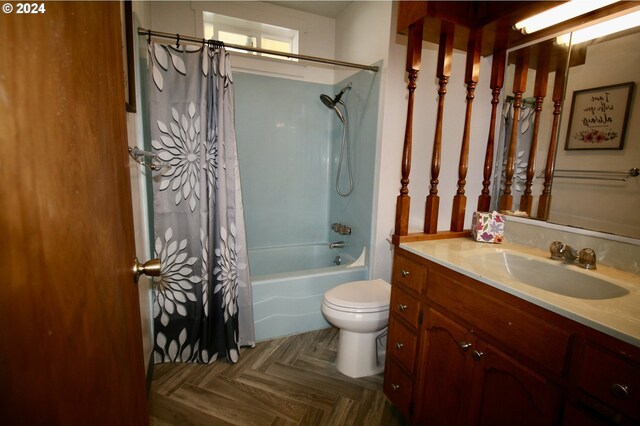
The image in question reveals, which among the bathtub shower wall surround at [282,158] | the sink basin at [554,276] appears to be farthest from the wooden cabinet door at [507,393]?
the bathtub shower wall surround at [282,158]

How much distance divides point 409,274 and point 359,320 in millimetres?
447

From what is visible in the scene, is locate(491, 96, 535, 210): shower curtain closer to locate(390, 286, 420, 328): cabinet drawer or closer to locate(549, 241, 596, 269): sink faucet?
locate(549, 241, 596, 269): sink faucet

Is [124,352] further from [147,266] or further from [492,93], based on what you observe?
[492,93]

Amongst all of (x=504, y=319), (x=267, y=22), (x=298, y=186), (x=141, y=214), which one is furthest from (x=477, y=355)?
(x=267, y=22)

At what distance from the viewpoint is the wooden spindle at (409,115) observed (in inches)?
56.2

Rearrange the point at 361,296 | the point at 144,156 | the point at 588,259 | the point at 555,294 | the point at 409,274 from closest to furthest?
the point at 555,294 → the point at 588,259 → the point at 409,274 → the point at 144,156 → the point at 361,296

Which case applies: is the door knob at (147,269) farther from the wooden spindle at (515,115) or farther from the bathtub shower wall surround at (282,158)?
the bathtub shower wall surround at (282,158)

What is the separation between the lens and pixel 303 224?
9.63 feet

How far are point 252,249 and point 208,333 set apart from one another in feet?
3.29

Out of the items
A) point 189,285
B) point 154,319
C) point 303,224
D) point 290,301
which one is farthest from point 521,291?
point 303,224

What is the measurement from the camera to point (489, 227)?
1.47 m

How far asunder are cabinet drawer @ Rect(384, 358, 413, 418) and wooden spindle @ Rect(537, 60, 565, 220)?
1.01m

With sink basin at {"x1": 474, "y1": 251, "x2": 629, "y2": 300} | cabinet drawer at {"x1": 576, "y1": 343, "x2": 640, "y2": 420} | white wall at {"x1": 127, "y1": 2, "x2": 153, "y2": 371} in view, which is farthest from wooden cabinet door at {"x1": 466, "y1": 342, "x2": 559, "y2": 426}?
white wall at {"x1": 127, "y1": 2, "x2": 153, "y2": 371}

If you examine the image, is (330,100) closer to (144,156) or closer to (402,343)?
(144,156)
